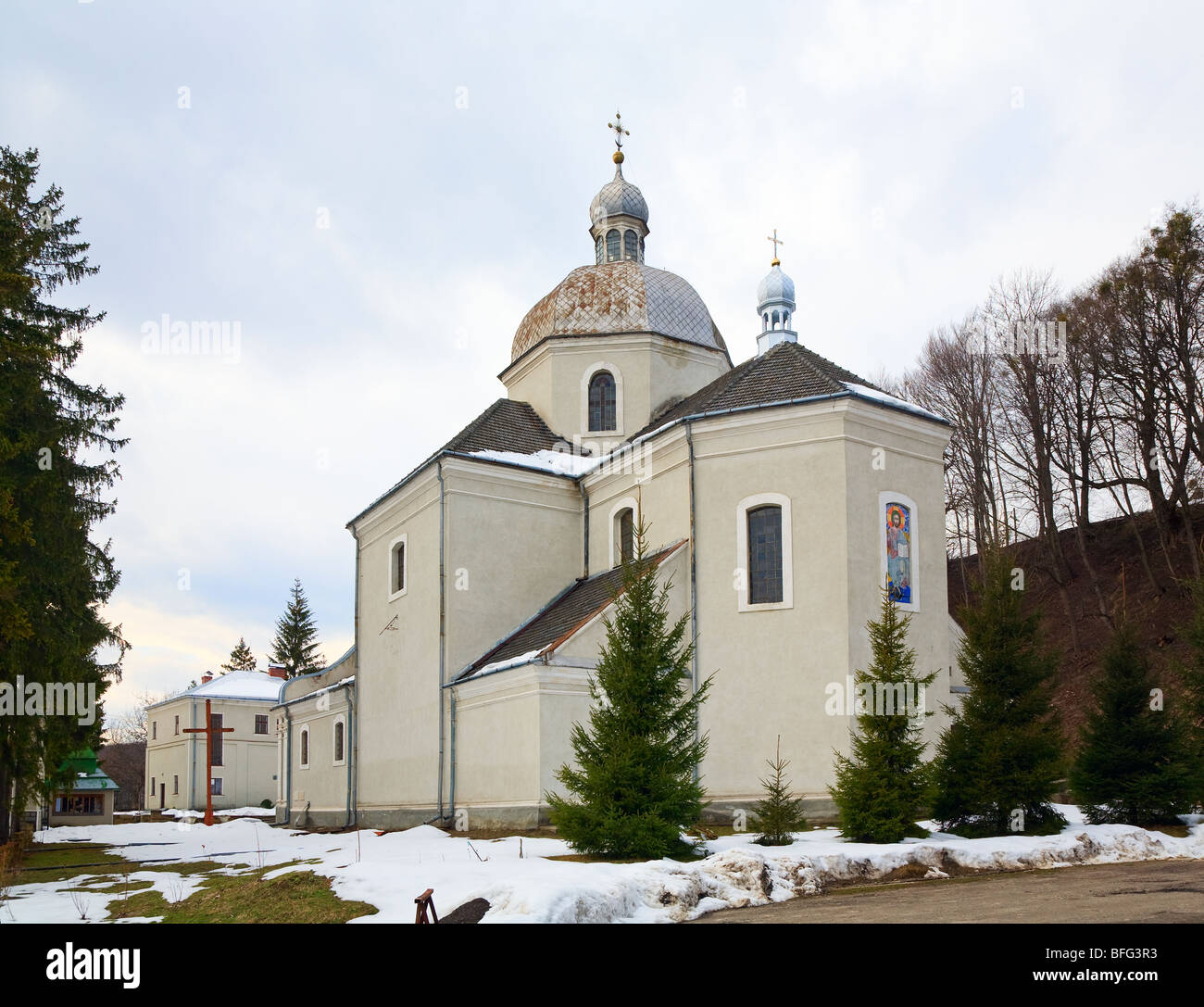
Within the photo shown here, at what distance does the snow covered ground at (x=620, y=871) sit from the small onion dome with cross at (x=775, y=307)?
41.9 feet

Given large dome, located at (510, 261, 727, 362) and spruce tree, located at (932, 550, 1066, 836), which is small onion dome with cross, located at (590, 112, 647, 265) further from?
spruce tree, located at (932, 550, 1066, 836)

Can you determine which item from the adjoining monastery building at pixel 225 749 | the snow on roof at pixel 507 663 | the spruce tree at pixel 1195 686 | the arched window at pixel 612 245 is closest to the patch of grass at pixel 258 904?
the snow on roof at pixel 507 663

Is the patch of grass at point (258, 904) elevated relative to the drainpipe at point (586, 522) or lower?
lower

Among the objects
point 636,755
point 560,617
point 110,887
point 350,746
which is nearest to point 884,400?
point 560,617

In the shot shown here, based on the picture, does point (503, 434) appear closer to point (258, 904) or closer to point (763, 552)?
point (763, 552)

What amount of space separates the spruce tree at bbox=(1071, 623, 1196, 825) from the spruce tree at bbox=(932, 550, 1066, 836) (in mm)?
1743

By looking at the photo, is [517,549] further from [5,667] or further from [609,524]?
[5,667]

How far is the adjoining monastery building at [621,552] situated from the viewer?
19000mm

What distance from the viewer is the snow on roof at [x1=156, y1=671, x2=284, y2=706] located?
1921 inches

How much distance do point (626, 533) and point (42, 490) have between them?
1168 centimetres

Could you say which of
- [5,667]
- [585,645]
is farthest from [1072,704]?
[5,667]

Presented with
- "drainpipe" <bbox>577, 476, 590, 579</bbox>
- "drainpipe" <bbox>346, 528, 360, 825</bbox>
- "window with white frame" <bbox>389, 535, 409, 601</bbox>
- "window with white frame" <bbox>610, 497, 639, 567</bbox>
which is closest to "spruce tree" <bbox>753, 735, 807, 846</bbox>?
"window with white frame" <bbox>610, 497, 639, 567</bbox>

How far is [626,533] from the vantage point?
23438 mm

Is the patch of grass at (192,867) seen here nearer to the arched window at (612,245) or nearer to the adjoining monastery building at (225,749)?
the arched window at (612,245)
